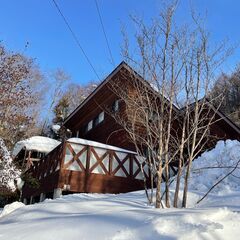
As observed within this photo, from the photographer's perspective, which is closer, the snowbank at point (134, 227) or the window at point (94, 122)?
the snowbank at point (134, 227)

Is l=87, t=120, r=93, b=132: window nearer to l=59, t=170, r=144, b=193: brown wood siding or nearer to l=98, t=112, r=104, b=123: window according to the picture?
l=98, t=112, r=104, b=123: window

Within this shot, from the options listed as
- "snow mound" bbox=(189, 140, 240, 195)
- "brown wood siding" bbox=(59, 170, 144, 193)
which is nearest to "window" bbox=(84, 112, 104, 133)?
"brown wood siding" bbox=(59, 170, 144, 193)

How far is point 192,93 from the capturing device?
337 inches

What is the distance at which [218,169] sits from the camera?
1281cm

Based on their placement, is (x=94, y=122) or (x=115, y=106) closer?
(x=115, y=106)

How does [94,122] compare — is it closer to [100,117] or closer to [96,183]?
[100,117]

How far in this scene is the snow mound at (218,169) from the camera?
37.6 ft

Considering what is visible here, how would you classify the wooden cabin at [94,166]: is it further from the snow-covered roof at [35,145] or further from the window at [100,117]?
the snow-covered roof at [35,145]

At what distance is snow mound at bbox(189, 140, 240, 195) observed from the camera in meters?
11.5

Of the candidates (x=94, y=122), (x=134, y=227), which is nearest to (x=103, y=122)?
(x=94, y=122)

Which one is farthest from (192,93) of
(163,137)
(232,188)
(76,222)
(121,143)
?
(121,143)

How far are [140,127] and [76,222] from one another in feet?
17.3

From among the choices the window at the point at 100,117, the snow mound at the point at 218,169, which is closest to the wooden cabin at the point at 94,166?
the snow mound at the point at 218,169

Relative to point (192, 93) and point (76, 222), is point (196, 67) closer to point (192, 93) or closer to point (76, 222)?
point (192, 93)
